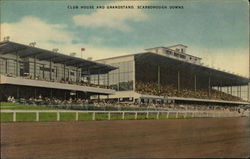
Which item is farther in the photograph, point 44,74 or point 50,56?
point 44,74

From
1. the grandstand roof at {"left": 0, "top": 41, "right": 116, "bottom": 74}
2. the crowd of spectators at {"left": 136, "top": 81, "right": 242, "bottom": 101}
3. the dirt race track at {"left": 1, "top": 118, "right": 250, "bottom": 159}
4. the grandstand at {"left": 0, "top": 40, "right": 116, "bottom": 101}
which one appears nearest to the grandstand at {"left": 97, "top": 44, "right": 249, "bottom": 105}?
the crowd of spectators at {"left": 136, "top": 81, "right": 242, "bottom": 101}

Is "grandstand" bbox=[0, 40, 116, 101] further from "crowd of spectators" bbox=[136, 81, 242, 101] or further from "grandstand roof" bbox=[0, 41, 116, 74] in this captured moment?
"crowd of spectators" bbox=[136, 81, 242, 101]

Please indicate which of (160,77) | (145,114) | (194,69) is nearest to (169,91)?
(160,77)

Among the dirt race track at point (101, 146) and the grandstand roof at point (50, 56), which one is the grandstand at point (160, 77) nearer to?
the grandstand roof at point (50, 56)

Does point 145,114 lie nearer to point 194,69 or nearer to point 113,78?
point 113,78

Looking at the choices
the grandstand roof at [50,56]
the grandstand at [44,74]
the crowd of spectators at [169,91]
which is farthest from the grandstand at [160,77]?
the grandstand roof at [50,56]

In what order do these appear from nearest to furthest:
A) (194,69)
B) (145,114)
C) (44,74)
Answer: (44,74) < (145,114) < (194,69)
